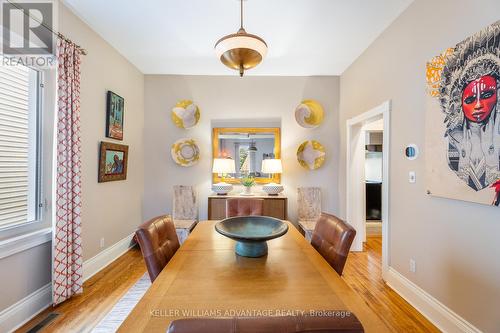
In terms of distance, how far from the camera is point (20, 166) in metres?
1.96

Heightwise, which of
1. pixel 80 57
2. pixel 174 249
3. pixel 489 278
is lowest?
pixel 489 278

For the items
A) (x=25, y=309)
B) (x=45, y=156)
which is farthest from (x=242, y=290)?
(x=45, y=156)

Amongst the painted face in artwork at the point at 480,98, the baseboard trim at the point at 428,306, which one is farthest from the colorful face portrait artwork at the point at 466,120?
the baseboard trim at the point at 428,306

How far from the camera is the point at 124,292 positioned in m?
2.37

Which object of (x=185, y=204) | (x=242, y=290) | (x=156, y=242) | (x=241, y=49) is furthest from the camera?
(x=185, y=204)

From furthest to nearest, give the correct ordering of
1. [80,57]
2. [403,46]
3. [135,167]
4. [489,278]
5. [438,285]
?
[135,167] < [80,57] < [403,46] < [438,285] < [489,278]

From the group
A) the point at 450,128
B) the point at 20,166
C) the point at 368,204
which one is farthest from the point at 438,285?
the point at 20,166

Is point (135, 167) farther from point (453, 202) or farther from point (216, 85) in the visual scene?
point (453, 202)

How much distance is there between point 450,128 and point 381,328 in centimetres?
168

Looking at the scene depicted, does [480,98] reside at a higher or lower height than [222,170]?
higher

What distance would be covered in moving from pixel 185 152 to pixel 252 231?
2.59m

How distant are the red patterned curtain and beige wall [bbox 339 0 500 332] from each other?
325 cm

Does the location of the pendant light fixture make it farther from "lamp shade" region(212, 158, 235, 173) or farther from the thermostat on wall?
"lamp shade" region(212, 158, 235, 173)

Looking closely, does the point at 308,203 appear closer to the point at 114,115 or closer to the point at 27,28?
the point at 114,115
